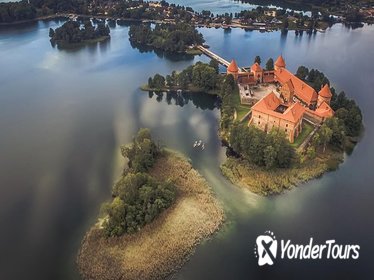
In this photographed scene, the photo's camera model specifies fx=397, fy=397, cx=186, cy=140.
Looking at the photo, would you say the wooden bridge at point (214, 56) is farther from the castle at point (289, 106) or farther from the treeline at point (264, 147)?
the treeline at point (264, 147)

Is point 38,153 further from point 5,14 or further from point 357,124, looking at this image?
point 5,14

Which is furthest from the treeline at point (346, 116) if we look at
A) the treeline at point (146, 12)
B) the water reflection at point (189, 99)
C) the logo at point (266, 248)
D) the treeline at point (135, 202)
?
the treeline at point (146, 12)

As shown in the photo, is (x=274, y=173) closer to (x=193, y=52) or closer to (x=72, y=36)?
Result: (x=193, y=52)

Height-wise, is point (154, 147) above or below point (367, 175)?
above

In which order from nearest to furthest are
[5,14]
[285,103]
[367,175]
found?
1. [367,175]
2. [285,103]
3. [5,14]

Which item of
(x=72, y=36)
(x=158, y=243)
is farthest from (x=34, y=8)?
(x=158, y=243)

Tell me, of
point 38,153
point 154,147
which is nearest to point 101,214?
point 154,147

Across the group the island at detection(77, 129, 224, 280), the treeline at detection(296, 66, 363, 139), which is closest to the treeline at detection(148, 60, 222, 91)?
the treeline at detection(296, 66, 363, 139)

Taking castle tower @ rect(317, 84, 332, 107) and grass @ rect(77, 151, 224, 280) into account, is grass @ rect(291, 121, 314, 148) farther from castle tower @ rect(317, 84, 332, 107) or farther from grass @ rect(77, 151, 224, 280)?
grass @ rect(77, 151, 224, 280)
